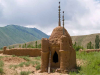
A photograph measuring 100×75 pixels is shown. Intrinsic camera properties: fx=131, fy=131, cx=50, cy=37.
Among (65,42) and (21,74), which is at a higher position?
(65,42)

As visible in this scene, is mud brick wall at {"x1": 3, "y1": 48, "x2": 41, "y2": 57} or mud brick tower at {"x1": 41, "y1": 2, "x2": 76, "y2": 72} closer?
mud brick tower at {"x1": 41, "y1": 2, "x2": 76, "y2": 72}

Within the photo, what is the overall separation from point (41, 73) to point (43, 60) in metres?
1.19

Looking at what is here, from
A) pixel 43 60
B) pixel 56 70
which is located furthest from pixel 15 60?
pixel 56 70

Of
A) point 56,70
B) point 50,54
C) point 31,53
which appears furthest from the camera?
point 31,53

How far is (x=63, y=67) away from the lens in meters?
11.3

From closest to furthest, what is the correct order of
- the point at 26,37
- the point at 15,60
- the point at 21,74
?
the point at 21,74
the point at 15,60
the point at 26,37

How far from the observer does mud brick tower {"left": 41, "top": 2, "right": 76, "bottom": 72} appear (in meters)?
11.4

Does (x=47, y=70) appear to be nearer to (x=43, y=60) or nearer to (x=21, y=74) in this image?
(x=43, y=60)

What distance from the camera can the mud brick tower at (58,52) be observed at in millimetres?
11408

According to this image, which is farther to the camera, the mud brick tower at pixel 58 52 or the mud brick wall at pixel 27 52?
the mud brick wall at pixel 27 52

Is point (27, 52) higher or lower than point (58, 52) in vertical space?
lower

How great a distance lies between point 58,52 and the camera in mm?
12133

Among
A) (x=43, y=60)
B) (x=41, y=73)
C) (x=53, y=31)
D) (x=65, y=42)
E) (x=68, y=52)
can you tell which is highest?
(x=53, y=31)

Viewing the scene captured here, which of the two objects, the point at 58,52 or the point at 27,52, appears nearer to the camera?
the point at 58,52
